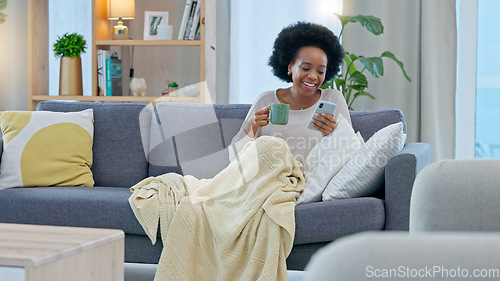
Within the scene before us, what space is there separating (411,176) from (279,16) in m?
2.25

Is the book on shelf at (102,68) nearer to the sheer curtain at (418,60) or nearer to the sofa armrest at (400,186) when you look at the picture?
the sheer curtain at (418,60)

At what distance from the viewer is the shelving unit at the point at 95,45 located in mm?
3959

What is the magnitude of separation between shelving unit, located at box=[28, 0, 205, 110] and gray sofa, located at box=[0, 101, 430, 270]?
940mm

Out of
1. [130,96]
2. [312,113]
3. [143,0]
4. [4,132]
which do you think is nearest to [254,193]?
[312,113]

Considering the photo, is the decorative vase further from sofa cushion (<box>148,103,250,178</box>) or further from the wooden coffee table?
the wooden coffee table

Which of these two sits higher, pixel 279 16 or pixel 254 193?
pixel 279 16

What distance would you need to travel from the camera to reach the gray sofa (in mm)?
2119

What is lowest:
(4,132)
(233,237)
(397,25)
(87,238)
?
(233,237)

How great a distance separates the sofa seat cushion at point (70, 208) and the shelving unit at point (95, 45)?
1462 millimetres

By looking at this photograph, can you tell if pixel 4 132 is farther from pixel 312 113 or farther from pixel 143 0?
pixel 143 0

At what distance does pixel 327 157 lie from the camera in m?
2.38

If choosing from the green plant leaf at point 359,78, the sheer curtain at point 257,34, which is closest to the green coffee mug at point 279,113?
the green plant leaf at point 359,78

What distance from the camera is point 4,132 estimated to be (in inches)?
112

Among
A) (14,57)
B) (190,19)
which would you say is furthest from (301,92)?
(14,57)
